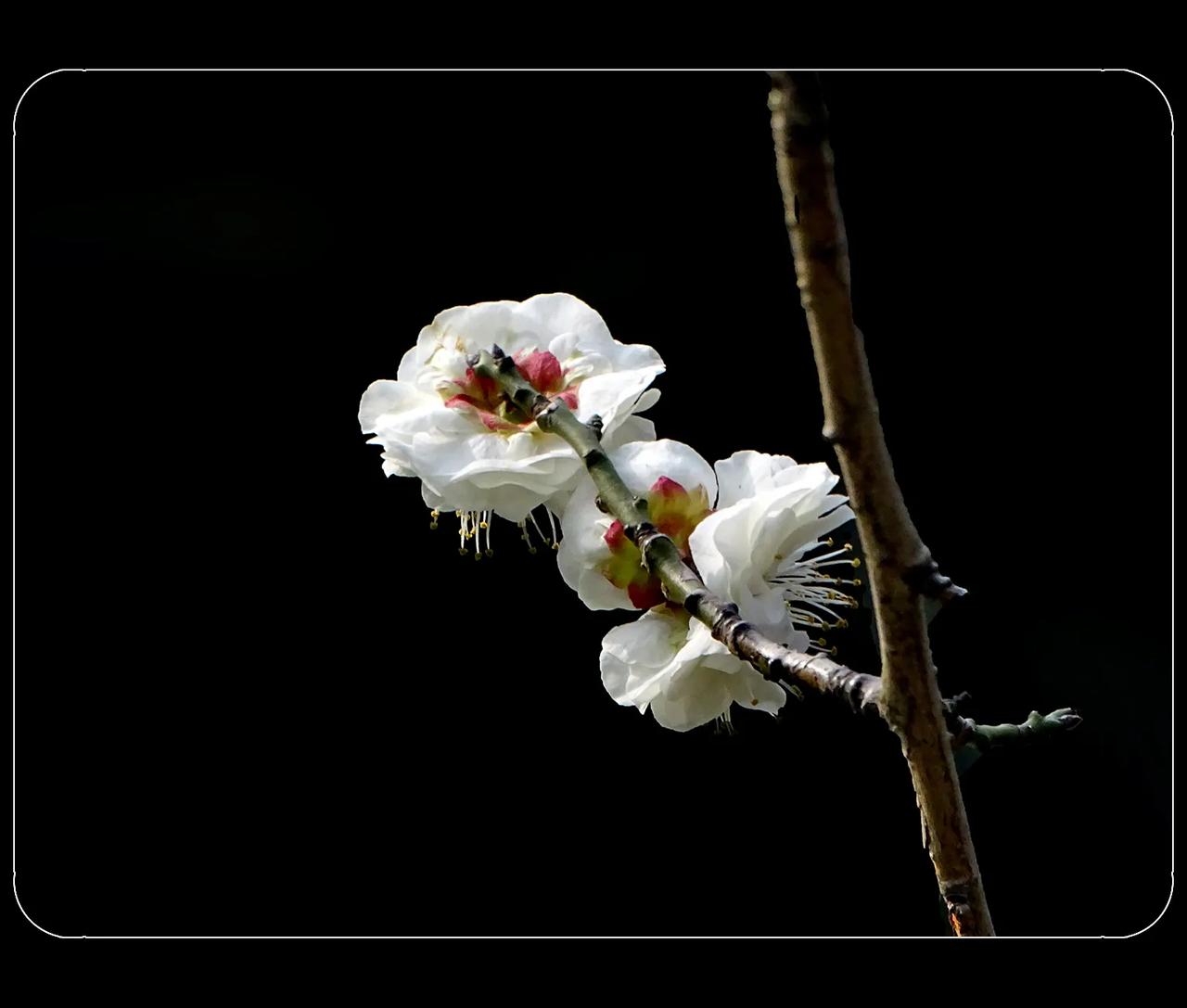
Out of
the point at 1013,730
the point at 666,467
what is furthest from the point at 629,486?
the point at 1013,730

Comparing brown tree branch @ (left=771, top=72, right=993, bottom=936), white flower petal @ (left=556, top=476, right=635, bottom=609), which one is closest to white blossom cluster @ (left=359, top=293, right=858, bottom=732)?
white flower petal @ (left=556, top=476, right=635, bottom=609)

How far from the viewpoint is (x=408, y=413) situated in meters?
0.58

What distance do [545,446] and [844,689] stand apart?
0.19m

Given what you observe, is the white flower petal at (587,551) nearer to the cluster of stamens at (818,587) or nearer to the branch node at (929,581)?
the cluster of stamens at (818,587)

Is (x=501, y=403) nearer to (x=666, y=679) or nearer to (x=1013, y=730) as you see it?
(x=666, y=679)

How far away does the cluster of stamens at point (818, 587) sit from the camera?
1.87 feet

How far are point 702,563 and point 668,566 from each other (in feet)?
0.09

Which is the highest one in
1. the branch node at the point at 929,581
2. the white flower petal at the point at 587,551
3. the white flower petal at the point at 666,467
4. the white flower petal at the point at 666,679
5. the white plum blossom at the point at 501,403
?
the white plum blossom at the point at 501,403

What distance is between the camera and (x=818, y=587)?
0.59 m

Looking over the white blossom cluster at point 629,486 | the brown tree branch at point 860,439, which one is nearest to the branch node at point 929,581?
the brown tree branch at point 860,439

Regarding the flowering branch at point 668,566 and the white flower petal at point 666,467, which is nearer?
the flowering branch at point 668,566

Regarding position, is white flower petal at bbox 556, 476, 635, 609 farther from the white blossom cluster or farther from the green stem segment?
the green stem segment

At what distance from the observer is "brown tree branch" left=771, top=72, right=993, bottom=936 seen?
37 centimetres
